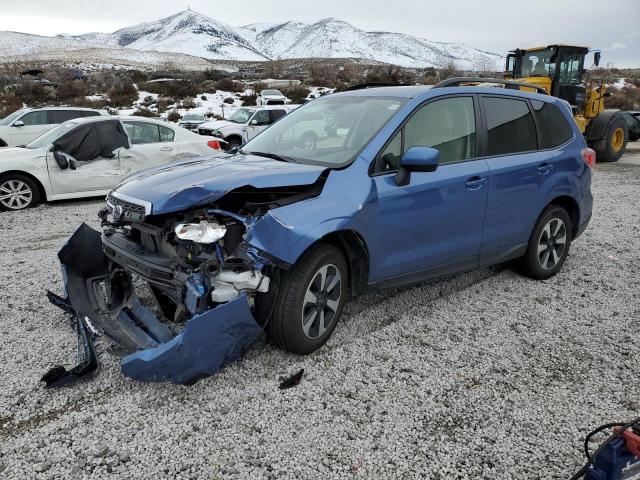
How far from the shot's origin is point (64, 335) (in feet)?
12.4

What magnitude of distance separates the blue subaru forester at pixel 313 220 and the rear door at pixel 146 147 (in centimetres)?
510

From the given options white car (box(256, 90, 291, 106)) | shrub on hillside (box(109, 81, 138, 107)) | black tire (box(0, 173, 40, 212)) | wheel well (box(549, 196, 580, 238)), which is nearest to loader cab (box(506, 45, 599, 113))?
wheel well (box(549, 196, 580, 238))

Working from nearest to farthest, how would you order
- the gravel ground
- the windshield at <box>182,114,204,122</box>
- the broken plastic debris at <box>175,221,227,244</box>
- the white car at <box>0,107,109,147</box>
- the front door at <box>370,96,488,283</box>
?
the gravel ground
the broken plastic debris at <box>175,221,227,244</box>
the front door at <box>370,96,488,283</box>
the white car at <box>0,107,109,147</box>
the windshield at <box>182,114,204,122</box>

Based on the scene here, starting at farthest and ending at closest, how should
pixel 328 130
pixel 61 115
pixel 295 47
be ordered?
1. pixel 295 47
2. pixel 61 115
3. pixel 328 130

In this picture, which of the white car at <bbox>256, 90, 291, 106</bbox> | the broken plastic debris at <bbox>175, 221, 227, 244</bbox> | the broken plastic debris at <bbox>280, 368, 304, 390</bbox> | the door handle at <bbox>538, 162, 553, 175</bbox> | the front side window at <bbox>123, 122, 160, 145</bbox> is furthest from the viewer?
the white car at <bbox>256, 90, 291, 106</bbox>

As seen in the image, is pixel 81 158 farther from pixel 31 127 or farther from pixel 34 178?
pixel 31 127

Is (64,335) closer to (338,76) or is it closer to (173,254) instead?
(173,254)

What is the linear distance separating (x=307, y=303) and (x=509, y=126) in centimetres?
255

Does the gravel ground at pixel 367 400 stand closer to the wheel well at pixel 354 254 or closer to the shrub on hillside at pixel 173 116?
the wheel well at pixel 354 254

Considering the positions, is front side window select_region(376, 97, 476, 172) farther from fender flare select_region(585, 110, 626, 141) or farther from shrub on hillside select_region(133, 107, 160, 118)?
shrub on hillside select_region(133, 107, 160, 118)

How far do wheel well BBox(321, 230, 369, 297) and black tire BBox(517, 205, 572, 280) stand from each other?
2.07m

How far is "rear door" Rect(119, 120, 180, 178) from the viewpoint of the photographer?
885cm

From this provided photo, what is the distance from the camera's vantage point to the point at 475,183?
412cm

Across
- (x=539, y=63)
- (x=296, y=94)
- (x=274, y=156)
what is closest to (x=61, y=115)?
(x=274, y=156)
